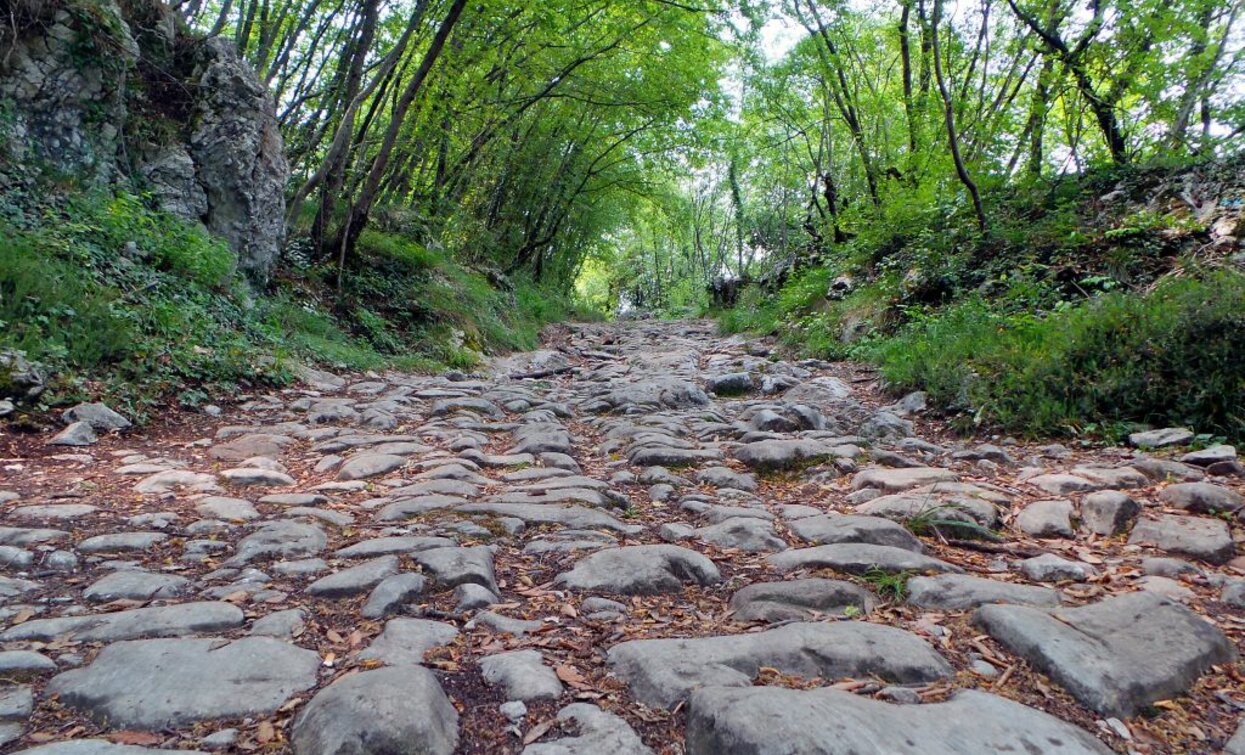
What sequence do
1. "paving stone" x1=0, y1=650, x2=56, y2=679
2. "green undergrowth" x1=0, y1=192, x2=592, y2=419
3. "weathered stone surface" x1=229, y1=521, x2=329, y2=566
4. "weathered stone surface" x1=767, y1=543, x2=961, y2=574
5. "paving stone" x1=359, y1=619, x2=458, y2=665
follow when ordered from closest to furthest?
1. "paving stone" x1=0, y1=650, x2=56, y2=679
2. "paving stone" x1=359, y1=619, x2=458, y2=665
3. "weathered stone surface" x1=767, y1=543, x2=961, y2=574
4. "weathered stone surface" x1=229, y1=521, x2=329, y2=566
5. "green undergrowth" x1=0, y1=192, x2=592, y2=419

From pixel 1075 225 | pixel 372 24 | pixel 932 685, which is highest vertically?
pixel 372 24

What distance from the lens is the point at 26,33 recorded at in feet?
22.0

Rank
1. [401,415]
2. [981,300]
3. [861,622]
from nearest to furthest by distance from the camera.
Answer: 1. [861,622]
2. [401,415]
3. [981,300]

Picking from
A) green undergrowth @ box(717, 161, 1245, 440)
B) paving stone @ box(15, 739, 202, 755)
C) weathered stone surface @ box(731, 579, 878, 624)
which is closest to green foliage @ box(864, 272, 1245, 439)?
green undergrowth @ box(717, 161, 1245, 440)

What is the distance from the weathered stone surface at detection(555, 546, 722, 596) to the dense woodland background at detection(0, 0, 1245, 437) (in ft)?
11.6

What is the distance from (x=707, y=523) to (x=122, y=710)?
242 centimetres

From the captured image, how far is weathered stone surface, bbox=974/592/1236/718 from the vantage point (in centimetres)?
181

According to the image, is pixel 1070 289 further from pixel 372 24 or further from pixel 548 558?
pixel 372 24

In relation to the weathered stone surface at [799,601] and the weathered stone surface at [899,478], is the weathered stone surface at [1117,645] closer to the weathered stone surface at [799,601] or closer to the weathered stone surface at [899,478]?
the weathered stone surface at [799,601]

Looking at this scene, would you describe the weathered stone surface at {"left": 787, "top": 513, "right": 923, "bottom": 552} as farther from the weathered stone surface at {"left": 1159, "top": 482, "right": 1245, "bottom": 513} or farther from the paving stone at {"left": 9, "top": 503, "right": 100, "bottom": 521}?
the paving stone at {"left": 9, "top": 503, "right": 100, "bottom": 521}

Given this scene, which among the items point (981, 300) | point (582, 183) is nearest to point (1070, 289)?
point (981, 300)

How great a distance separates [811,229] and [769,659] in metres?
18.3

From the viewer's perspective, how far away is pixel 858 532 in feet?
10.0

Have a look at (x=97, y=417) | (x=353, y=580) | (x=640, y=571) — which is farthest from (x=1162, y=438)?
(x=97, y=417)
